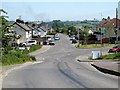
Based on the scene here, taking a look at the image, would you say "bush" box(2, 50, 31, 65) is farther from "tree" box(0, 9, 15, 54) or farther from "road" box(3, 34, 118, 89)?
"road" box(3, 34, 118, 89)

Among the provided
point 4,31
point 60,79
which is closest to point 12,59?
point 4,31

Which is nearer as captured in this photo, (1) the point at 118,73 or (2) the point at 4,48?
(1) the point at 118,73

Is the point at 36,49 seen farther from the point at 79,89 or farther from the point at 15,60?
the point at 79,89

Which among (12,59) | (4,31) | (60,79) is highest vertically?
(4,31)

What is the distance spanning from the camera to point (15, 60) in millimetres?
44312

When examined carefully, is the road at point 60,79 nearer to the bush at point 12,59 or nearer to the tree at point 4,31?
the bush at point 12,59

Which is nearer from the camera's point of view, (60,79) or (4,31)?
(60,79)

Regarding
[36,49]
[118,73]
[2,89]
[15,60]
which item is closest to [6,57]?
[15,60]

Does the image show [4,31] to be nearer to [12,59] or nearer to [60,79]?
[12,59]

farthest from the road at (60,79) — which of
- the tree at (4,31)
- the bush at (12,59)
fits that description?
the tree at (4,31)

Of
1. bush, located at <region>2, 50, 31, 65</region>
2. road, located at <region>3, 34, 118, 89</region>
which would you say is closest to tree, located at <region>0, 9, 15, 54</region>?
bush, located at <region>2, 50, 31, 65</region>

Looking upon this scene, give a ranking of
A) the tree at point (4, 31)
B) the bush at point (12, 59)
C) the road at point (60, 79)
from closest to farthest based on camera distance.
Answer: the road at point (60, 79), the bush at point (12, 59), the tree at point (4, 31)

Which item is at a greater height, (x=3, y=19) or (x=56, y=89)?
(x=3, y=19)

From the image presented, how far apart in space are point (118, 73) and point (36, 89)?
300 inches
